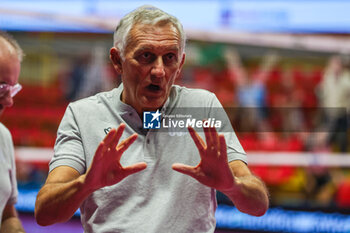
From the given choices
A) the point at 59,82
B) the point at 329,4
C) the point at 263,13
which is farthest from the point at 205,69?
the point at 59,82

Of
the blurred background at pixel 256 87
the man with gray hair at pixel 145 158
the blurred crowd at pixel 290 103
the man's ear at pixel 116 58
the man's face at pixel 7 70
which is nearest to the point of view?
the man with gray hair at pixel 145 158

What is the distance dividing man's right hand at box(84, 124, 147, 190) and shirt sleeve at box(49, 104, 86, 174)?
17 centimetres

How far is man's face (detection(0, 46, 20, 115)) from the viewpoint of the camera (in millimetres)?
1427

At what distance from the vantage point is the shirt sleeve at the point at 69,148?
124cm

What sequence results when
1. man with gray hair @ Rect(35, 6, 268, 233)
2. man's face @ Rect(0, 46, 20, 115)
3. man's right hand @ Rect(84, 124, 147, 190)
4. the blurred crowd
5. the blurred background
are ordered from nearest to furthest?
1. man's right hand @ Rect(84, 124, 147, 190)
2. man with gray hair @ Rect(35, 6, 268, 233)
3. man's face @ Rect(0, 46, 20, 115)
4. the blurred background
5. the blurred crowd

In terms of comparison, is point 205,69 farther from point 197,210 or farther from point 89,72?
point 197,210

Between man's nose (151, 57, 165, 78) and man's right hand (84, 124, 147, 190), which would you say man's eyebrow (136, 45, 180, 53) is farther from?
man's right hand (84, 124, 147, 190)

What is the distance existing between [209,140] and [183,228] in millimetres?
283

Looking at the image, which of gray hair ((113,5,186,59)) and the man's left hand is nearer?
the man's left hand

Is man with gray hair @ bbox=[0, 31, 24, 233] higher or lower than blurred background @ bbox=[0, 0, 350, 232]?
higher

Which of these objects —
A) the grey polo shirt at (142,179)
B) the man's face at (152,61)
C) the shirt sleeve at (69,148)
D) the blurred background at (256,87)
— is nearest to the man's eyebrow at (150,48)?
the man's face at (152,61)

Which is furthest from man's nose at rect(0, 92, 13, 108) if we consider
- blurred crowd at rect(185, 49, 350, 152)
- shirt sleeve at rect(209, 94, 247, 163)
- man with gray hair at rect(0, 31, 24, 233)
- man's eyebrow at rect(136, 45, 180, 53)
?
blurred crowd at rect(185, 49, 350, 152)

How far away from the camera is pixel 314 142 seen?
4.04 metres

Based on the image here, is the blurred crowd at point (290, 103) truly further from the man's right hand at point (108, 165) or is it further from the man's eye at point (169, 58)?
the man's right hand at point (108, 165)
